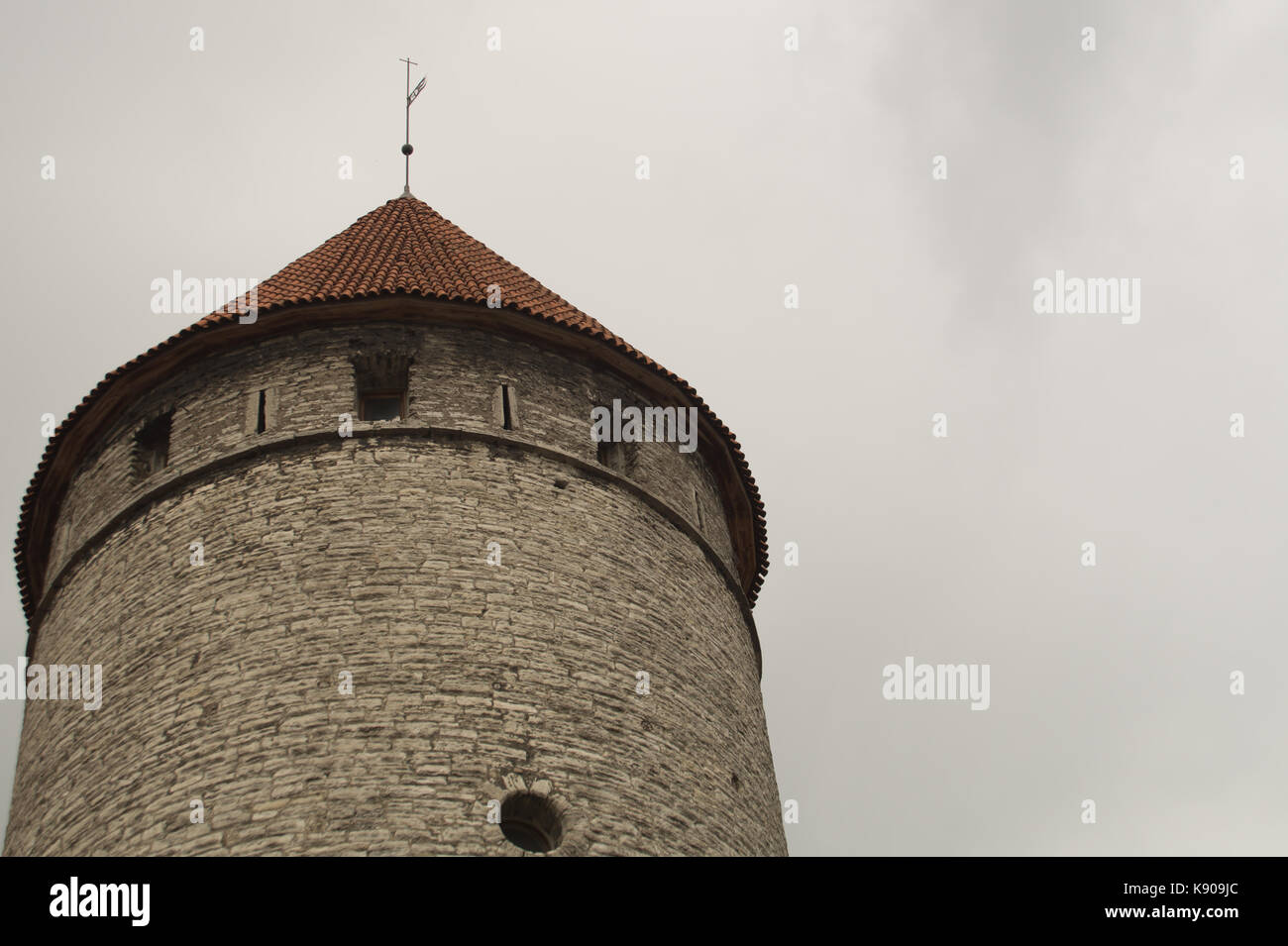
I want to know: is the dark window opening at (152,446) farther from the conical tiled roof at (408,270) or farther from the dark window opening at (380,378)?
the dark window opening at (380,378)

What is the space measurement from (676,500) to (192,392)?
11.5 feet

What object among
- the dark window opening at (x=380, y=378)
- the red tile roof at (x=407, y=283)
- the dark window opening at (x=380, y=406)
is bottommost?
the dark window opening at (x=380, y=406)

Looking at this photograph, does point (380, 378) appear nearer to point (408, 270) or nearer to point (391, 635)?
point (408, 270)

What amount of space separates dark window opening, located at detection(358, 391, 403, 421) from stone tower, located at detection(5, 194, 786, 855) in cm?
3

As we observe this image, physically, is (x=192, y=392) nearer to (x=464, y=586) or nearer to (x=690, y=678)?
(x=464, y=586)

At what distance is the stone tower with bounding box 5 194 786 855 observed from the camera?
1047 centimetres

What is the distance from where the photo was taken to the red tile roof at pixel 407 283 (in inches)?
516

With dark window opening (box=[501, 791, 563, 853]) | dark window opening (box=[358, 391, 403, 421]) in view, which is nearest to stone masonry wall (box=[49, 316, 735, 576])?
dark window opening (box=[358, 391, 403, 421])

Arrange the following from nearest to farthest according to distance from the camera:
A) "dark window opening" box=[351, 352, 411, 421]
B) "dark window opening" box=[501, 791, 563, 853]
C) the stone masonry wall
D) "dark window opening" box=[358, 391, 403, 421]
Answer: "dark window opening" box=[501, 791, 563, 853] < the stone masonry wall < "dark window opening" box=[358, 391, 403, 421] < "dark window opening" box=[351, 352, 411, 421]

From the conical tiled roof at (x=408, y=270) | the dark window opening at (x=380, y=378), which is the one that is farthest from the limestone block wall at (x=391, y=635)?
the conical tiled roof at (x=408, y=270)

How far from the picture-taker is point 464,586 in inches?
449

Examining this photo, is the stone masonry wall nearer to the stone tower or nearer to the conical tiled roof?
the stone tower

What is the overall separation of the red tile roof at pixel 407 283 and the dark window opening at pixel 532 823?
401 centimetres

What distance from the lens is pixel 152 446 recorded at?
514 inches
